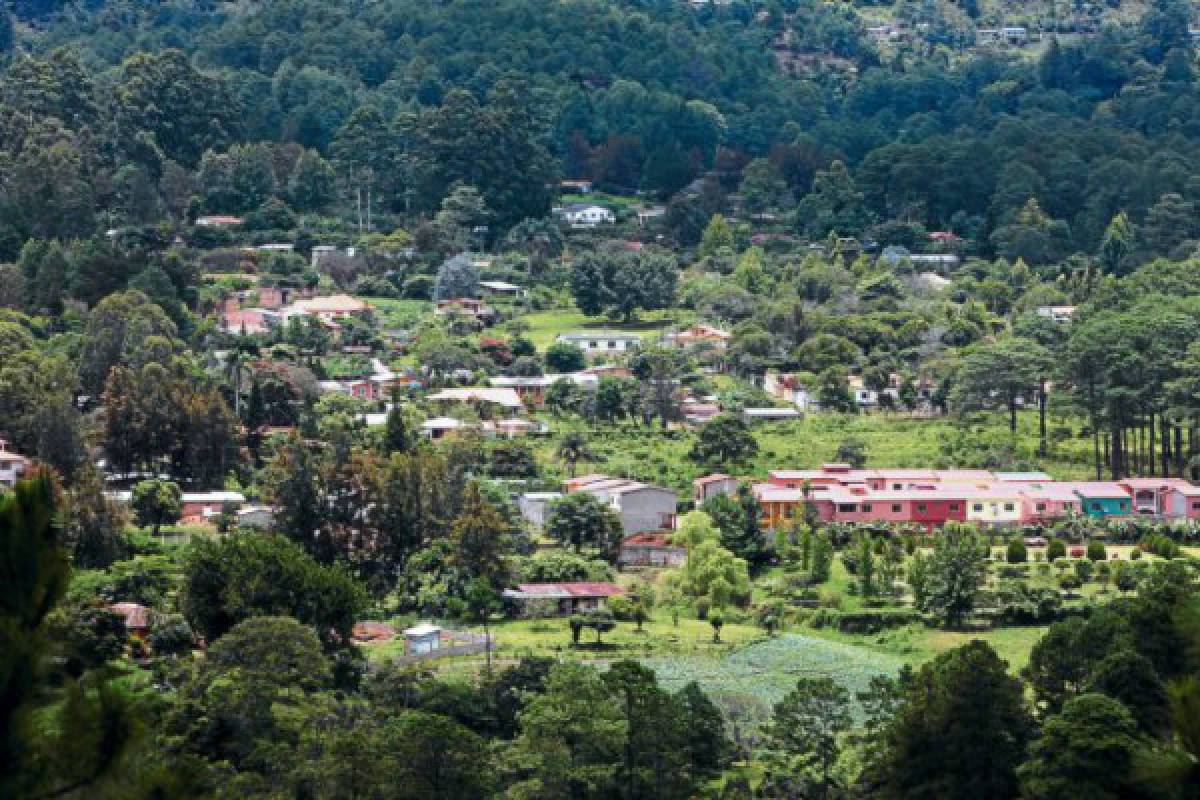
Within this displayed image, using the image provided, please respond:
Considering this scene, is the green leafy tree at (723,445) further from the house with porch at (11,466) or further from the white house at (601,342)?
the house with porch at (11,466)

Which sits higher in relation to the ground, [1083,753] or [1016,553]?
[1016,553]

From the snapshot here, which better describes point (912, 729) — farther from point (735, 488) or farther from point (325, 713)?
point (735, 488)

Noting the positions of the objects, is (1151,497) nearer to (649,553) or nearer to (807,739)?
(649,553)

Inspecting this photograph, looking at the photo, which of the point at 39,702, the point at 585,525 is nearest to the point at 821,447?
the point at 585,525

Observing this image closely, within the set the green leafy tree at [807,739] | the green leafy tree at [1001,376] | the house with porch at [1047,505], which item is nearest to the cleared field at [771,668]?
the green leafy tree at [807,739]

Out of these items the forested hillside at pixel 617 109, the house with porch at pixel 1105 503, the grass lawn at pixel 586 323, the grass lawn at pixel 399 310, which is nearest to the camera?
the house with porch at pixel 1105 503

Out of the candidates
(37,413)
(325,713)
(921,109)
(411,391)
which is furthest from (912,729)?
(921,109)
